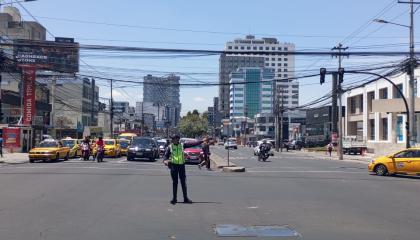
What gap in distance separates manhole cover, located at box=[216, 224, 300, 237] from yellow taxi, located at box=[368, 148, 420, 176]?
58.9 ft

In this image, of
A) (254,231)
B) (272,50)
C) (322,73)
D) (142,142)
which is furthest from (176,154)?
(142,142)

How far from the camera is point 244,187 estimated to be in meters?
19.7

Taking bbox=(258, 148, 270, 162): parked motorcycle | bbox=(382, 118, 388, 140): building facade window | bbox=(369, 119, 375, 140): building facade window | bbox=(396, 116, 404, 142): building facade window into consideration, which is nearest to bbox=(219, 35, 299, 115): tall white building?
bbox=(258, 148, 270, 162): parked motorcycle

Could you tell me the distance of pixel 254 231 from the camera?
35.0ft

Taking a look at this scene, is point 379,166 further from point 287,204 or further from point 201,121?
point 201,121

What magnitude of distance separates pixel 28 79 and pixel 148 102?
10669 cm

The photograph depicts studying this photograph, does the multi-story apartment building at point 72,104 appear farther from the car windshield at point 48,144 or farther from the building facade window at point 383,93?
the car windshield at point 48,144

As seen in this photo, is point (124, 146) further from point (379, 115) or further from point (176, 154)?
point (379, 115)

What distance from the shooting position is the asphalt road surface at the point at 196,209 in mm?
10633

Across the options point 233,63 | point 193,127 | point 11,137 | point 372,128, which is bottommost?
point 11,137

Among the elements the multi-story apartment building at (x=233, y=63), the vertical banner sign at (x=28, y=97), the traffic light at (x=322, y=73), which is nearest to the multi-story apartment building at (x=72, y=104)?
the multi-story apartment building at (x=233, y=63)

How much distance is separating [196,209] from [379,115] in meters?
65.3

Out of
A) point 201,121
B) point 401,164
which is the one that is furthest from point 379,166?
point 201,121

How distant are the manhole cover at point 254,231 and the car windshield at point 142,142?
28.5m
